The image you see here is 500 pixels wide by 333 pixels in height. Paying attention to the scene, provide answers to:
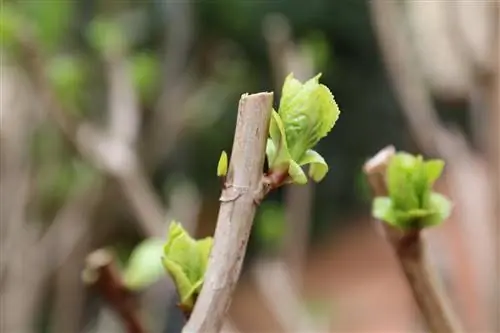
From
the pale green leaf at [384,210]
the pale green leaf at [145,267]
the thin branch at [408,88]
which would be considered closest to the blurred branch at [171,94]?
the thin branch at [408,88]

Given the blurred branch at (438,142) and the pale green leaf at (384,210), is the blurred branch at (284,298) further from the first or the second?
the pale green leaf at (384,210)

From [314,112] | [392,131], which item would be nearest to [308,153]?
[314,112]

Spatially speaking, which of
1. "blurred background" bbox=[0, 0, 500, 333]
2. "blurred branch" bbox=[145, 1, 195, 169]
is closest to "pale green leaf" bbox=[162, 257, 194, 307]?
"blurred background" bbox=[0, 0, 500, 333]

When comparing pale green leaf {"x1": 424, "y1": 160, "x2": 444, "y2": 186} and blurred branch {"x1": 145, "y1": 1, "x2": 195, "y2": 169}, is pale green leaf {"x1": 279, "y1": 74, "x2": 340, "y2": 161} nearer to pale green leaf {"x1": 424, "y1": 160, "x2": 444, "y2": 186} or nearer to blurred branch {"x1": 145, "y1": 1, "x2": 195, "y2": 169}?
pale green leaf {"x1": 424, "y1": 160, "x2": 444, "y2": 186}

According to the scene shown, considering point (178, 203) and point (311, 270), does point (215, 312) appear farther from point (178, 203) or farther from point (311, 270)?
point (311, 270)

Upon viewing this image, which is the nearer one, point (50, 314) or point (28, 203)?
point (28, 203)

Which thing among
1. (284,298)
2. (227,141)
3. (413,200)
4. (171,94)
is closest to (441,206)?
(413,200)
